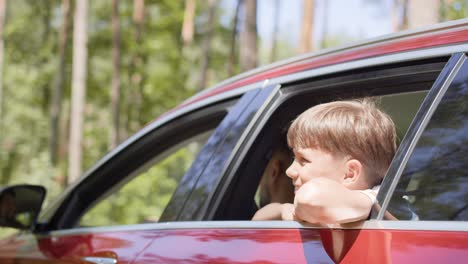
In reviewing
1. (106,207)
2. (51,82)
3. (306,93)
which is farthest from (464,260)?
(51,82)

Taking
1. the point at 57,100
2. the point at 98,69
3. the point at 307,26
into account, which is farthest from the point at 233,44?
the point at 307,26

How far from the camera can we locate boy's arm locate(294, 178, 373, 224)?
6.09 feet

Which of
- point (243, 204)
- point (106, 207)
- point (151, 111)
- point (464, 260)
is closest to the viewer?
point (464, 260)

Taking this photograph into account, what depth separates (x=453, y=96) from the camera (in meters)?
1.86

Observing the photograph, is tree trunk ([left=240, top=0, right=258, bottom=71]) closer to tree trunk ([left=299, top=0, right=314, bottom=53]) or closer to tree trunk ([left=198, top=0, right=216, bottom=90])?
tree trunk ([left=299, top=0, right=314, bottom=53])

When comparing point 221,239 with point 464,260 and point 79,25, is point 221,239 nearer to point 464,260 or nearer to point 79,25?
point 464,260

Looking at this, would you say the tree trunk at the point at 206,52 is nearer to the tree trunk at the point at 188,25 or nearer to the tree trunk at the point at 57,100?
the tree trunk at the point at 188,25

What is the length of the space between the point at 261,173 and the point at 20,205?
4.33ft

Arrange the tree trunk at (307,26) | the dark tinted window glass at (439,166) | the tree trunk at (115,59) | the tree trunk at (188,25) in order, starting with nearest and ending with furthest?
1. the dark tinted window glass at (439,166)
2. the tree trunk at (307,26)
3. the tree trunk at (115,59)
4. the tree trunk at (188,25)

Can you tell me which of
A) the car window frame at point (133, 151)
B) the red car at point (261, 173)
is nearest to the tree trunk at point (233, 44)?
the car window frame at point (133, 151)

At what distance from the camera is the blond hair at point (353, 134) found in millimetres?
2146

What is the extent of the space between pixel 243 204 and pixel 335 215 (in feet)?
3.61

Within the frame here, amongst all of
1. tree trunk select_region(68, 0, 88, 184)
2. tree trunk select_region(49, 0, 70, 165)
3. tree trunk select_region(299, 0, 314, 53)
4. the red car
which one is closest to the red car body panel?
the red car

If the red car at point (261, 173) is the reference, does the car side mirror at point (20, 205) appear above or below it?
below
